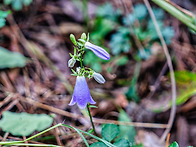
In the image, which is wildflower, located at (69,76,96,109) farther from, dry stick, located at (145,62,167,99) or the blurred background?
dry stick, located at (145,62,167,99)

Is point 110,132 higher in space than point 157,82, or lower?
lower

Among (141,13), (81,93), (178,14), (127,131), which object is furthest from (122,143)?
(141,13)

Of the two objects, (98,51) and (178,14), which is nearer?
(98,51)

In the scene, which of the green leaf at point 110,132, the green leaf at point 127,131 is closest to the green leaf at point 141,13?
the green leaf at point 127,131

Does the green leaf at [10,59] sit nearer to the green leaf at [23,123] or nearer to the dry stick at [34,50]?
the dry stick at [34,50]

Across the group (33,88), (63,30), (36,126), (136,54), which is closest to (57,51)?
(63,30)

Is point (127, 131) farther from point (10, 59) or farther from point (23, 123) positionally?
point (10, 59)

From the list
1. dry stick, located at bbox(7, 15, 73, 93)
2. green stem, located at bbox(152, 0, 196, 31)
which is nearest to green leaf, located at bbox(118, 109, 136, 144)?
dry stick, located at bbox(7, 15, 73, 93)
